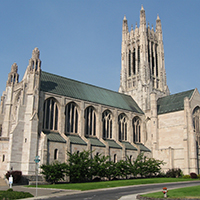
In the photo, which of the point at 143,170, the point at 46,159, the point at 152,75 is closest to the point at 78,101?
the point at 46,159

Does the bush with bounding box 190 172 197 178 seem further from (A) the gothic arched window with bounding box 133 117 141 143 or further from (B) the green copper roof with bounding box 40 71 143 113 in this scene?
(B) the green copper roof with bounding box 40 71 143 113

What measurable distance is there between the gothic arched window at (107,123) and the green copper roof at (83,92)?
6.80 feet

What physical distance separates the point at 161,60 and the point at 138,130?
950 inches

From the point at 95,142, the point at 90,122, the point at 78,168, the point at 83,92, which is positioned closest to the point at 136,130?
the point at 90,122

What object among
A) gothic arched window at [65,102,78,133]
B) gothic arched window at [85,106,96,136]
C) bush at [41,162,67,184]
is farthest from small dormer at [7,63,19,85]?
bush at [41,162,67,184]

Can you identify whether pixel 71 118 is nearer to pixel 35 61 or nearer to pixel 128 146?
pixel 35 61

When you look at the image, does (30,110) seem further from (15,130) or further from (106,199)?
(106,199)

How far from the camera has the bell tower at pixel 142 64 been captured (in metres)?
67.9

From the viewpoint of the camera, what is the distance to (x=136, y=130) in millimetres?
60750

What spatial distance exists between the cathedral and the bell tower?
26 cm

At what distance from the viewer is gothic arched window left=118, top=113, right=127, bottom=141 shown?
5714 centimetres

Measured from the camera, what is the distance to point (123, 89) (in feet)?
236

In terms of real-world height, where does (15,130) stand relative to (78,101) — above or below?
below

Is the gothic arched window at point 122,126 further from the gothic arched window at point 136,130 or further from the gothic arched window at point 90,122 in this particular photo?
the gothic arched window at point 90,122
